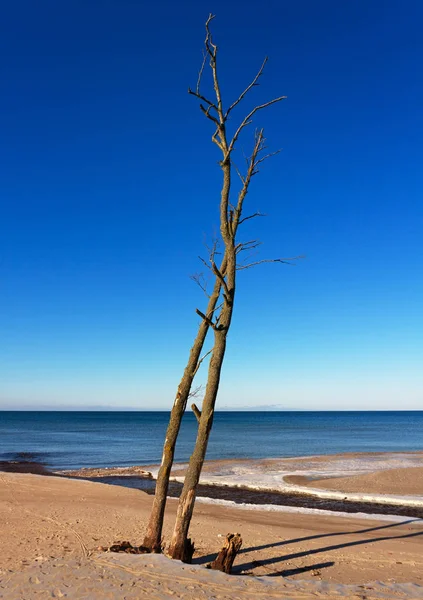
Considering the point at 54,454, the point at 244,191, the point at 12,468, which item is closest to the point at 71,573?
the point at 244,191

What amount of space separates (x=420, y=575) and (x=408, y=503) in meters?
10.9

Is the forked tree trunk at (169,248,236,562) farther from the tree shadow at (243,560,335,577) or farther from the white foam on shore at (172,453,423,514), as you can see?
the white foam on shore at (172,453,423,514)

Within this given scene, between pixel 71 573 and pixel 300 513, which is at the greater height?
pixel 71 573

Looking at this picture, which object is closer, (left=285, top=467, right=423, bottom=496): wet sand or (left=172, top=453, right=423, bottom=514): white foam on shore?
(left=172, top=453, right=423, bottom=514): white foam on shore

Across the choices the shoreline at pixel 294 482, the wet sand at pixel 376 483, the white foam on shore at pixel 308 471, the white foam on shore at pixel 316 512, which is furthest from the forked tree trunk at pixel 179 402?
the wet sand at pixel 376 483

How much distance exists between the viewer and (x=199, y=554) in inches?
409

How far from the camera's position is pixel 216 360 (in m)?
9.38

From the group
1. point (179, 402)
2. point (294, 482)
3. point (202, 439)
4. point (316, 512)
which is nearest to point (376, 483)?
point (294, 482)

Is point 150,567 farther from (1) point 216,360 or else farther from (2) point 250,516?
(2) point 250,516

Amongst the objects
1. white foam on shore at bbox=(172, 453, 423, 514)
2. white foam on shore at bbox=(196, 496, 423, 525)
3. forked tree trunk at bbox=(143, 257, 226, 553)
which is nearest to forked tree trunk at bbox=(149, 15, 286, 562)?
forked tree trunk at bbox=(143, 257, 226, 553)

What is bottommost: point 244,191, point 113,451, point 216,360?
point 113,451

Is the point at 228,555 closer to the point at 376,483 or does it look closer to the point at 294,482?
the point at 294,482

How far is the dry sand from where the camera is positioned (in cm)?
721

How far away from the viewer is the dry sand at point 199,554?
7.21 meters
